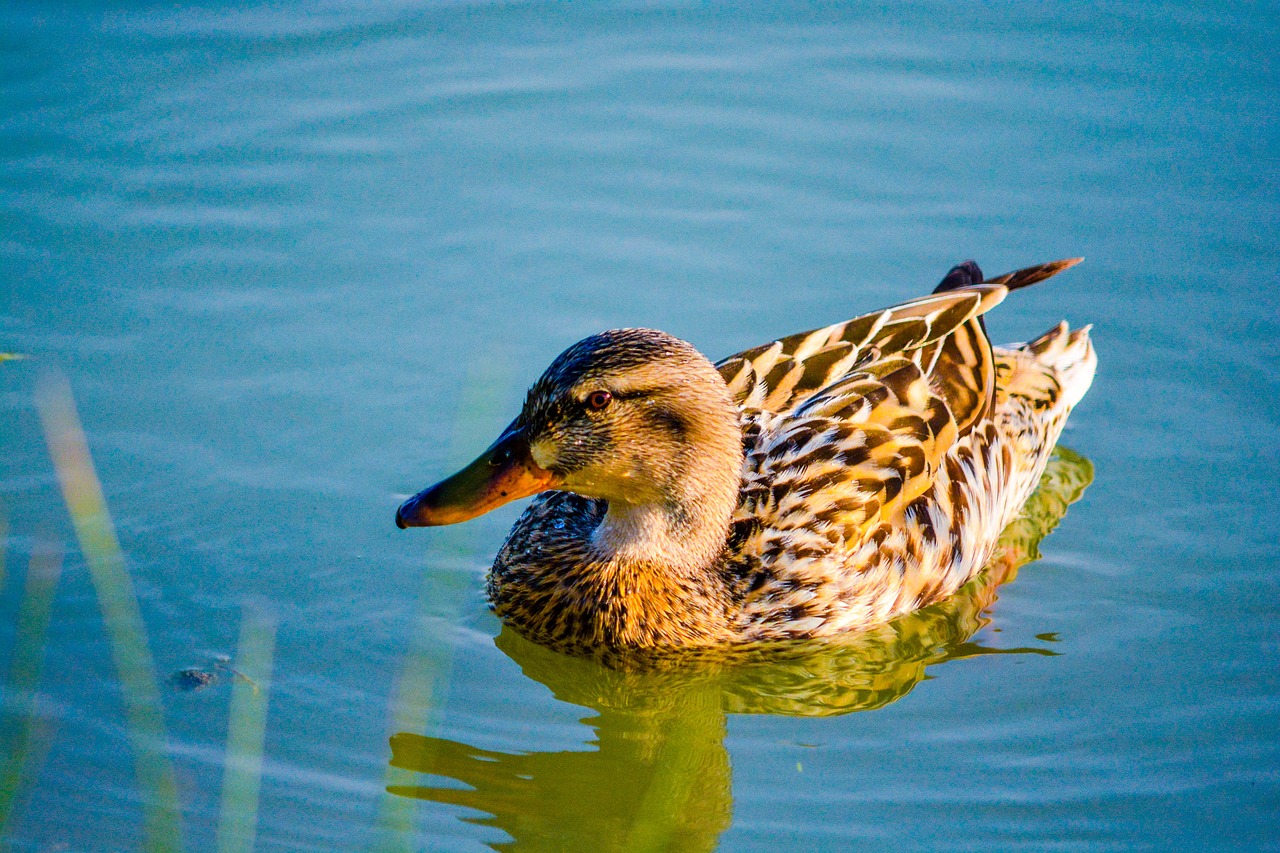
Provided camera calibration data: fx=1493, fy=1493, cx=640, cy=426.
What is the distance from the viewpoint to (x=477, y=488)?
225 inches

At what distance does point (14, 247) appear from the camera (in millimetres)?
8523

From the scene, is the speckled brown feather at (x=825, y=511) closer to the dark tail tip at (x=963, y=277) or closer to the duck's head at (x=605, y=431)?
the dark tail tip at (x=963, y=277)

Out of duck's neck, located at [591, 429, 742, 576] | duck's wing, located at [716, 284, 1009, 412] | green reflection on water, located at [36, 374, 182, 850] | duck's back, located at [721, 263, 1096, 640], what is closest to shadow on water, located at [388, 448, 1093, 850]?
duck's back, located at [721, 263, 1096, 640]

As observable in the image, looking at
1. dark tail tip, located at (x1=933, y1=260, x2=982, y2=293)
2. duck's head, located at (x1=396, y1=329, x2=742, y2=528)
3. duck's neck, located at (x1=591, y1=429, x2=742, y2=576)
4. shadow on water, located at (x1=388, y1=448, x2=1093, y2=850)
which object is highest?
dark tail tip, located at (x1=933, y1=260, x2=982, y2=293)

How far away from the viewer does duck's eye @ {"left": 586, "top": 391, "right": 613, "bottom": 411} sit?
5699 millimetres

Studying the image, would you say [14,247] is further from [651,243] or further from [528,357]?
[651,243]

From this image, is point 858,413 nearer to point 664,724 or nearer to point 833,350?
point 833,350

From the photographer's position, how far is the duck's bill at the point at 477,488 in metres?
5.71

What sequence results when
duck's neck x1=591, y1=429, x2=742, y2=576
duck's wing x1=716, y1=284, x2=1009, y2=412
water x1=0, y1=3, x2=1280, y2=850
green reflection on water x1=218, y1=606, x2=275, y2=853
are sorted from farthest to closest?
duck's wing x1=716, y1=284, x2=1009, y2=412, duck's neck x1=591, y1=429, x2=742, y2=576, water x1=0, y1=3, x2=1280, y2=850, green reflection on water x1=218, y1=606, x2=275, y2=853

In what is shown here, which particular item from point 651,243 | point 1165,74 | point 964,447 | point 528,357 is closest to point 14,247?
point 528,357

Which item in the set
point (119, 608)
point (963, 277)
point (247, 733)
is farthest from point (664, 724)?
point (963, 277)

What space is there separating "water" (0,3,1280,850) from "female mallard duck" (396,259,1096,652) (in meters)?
0.25

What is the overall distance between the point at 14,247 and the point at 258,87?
2233mm

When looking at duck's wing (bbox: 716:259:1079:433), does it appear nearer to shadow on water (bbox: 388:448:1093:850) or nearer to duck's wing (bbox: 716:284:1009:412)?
duck's wing (bbox: 716:284:1009:412)
